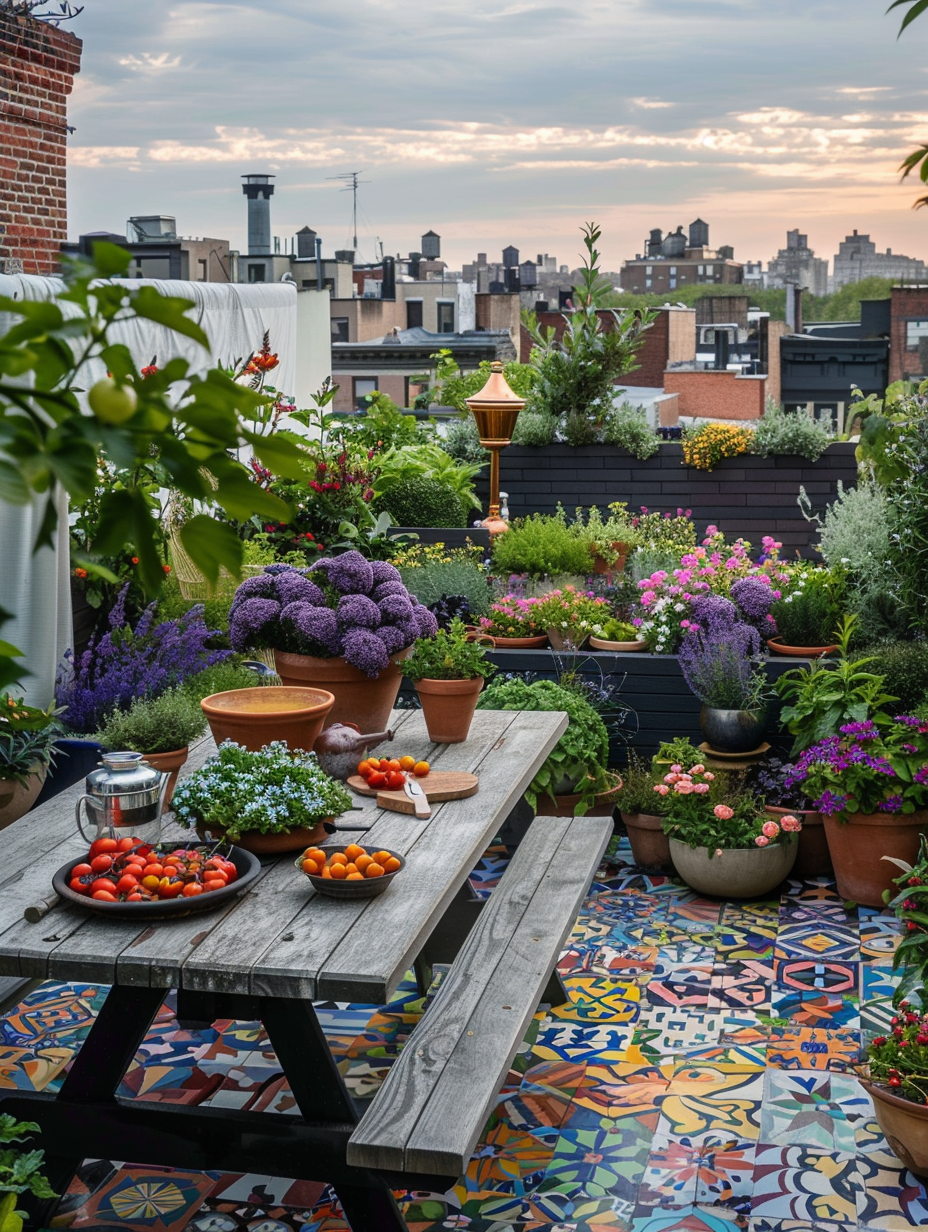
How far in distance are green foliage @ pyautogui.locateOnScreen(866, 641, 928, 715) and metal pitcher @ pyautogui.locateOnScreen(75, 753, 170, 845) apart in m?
3.16

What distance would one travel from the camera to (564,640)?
6207 millimetres

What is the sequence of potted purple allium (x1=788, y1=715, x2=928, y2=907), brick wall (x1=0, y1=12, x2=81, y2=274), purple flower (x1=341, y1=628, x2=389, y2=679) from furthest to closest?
brick wall (x1=0, y1=12, x2=81, y2=274), potted purple allium (x1=788, y1=715, x2=928, y2=907), purple flower (x1=341, y1=628, x2=389, y2=679)

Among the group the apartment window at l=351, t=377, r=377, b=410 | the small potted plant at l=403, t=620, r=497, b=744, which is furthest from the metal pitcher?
the apartment window at l=351, t=377, r=377, b=410

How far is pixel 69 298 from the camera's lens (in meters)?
0.71

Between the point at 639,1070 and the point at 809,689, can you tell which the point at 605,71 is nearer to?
the point at 809,689

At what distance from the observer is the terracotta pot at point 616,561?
7.71 metres

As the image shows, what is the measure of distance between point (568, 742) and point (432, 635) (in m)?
1.67

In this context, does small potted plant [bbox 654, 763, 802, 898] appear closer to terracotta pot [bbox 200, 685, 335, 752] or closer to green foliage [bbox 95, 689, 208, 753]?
green foliage [bbox 95, 689, 208, 753]

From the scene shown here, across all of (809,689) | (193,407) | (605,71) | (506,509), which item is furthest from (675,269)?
(193,407)

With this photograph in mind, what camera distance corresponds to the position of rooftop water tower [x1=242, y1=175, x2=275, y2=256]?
26578 mm

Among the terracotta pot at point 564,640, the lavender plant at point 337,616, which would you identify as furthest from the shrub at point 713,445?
the lavender plant at point 337,616

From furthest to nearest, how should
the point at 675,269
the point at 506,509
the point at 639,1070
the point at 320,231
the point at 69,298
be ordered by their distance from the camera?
the point at 675,269
the point at 320,231
the point at 506,509
the point at 639,1070
the point at 69,298

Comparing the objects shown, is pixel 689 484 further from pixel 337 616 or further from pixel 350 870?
pixel 350 870

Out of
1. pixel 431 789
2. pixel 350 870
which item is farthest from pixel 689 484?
pixel 350 870
